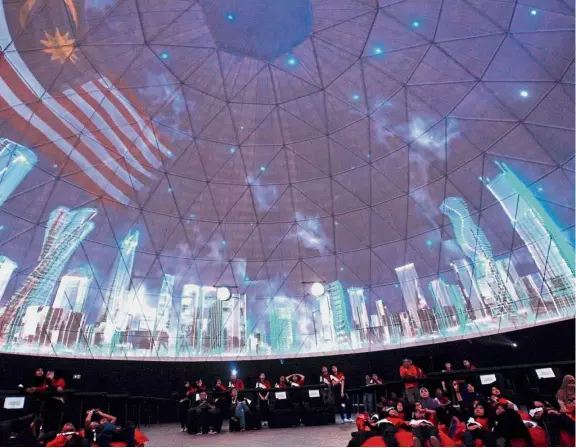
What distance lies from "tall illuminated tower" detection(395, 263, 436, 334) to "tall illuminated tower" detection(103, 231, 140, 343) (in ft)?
66.4

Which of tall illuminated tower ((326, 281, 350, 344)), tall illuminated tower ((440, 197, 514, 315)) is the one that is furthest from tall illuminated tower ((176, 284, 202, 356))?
tall illuminated tower ((440, 197, 514, 315))

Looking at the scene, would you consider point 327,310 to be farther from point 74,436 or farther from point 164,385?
point 74,436

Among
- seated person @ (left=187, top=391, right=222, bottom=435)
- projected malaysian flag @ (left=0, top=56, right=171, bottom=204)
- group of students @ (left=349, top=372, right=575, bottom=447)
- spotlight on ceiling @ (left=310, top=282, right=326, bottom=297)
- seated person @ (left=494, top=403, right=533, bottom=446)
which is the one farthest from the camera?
spotlight on ceiling @ (left=310, top=282, right=326, bottom=297)

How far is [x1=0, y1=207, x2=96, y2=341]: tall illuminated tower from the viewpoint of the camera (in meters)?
24.9

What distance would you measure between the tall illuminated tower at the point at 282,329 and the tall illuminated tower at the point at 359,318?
493cm

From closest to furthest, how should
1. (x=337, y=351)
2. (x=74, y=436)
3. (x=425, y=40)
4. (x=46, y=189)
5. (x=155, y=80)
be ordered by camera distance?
(x=74, y=436)
(x=425, y=40)
(x=155, y=80)
(x=46, y=189)
(x=337, y=351)

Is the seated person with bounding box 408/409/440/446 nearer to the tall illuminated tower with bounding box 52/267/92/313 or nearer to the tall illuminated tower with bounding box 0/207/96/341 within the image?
the tall illuminated tower with bounding box 52/267/92/313

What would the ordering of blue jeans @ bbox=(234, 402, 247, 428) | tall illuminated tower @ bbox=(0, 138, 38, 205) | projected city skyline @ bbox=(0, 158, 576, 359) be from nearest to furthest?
blue jeans @ bbox=(234, 402, 247, 428)
tall illuminated tower @ bbox=(0, 138, 38, 205)
projected city skyline @ bbox=(0, 158, 576, 359)

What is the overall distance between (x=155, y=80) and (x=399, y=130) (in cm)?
1541

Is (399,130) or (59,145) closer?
(59,145)

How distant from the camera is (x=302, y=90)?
81.9ft

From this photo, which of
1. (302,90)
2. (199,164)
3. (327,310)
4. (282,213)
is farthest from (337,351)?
(302,90)

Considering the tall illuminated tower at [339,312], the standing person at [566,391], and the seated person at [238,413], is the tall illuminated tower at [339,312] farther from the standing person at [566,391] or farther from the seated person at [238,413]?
the standing person at [566,391]

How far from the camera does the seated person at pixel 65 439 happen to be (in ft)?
35.1
